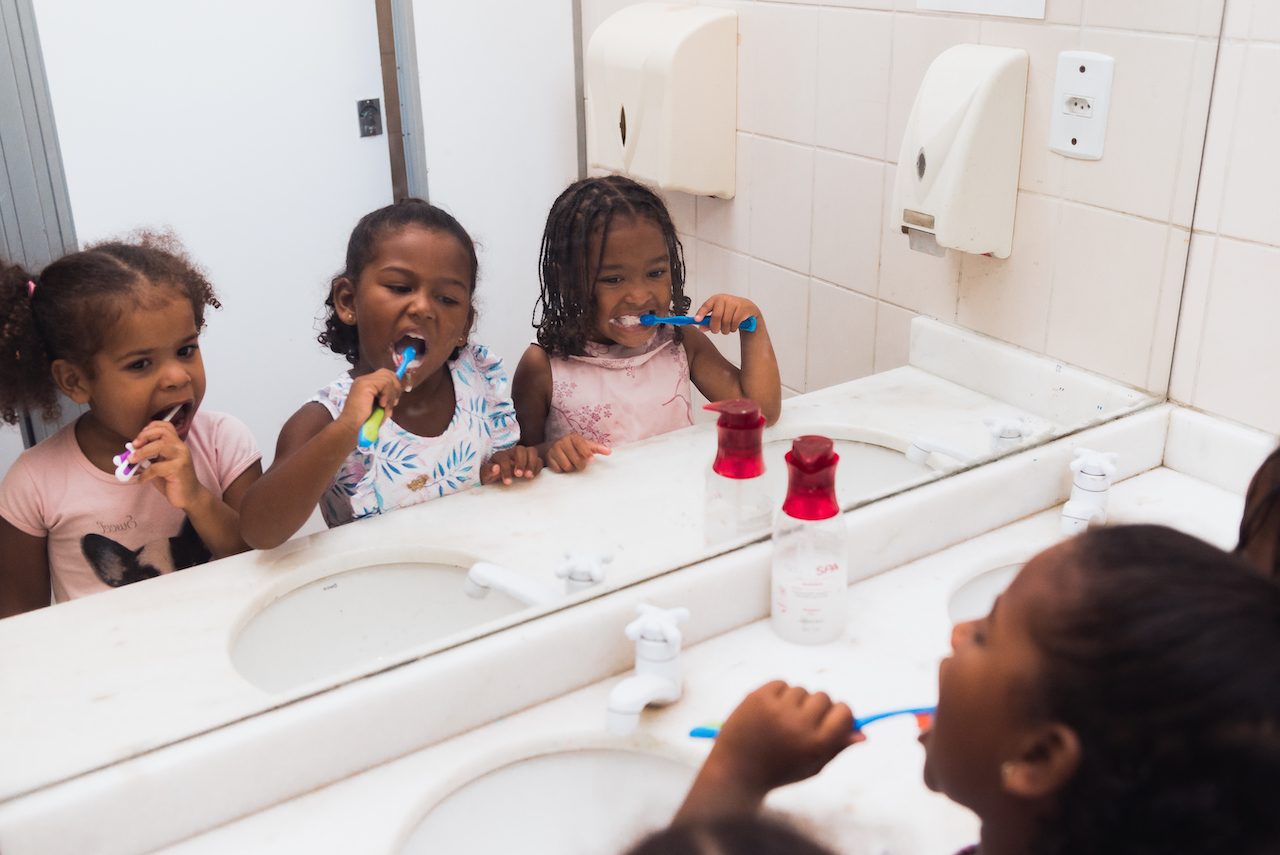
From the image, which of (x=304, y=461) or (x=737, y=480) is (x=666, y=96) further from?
(x=304, y=461)

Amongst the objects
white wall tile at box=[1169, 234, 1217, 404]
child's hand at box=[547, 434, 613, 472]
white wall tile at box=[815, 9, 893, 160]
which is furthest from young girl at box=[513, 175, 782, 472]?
white wall tile at box=[1169, 234, 1217, 404]

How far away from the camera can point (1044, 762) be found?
1.70 ft

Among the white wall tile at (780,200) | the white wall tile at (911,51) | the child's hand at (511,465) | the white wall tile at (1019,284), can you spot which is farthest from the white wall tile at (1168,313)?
the child's hand at (511,465)

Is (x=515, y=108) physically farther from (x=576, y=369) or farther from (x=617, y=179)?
(x=576, y=369)

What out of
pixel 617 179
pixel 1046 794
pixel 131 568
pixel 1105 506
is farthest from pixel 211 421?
pixel 1105 506

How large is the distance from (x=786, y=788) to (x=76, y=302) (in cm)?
65

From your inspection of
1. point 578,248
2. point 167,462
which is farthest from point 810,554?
point 167,462

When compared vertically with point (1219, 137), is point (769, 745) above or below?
below

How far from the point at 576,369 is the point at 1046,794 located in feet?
2.22

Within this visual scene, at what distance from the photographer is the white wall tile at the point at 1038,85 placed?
4.11 ft

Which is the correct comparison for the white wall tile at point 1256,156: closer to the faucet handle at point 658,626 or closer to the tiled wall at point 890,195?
the tiled wall at point 890,195

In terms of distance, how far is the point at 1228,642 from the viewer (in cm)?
46

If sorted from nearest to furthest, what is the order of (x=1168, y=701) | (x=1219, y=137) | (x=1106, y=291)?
(x=1168, y=701)
(x=1219, y=137)
(x=1106, y=291)

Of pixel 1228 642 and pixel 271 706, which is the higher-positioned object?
pixel 1228 642
